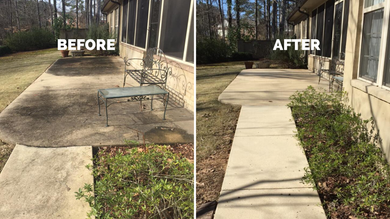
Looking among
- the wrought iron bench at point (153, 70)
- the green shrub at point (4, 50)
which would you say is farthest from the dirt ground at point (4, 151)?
the green shrub at point (4, 50)

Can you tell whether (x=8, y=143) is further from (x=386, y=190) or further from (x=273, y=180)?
(x=386, y=190)

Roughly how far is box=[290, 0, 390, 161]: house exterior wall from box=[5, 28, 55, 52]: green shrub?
Result: 12.5 m

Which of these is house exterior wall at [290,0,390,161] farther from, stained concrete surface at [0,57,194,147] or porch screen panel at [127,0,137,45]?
porch screen panel at [127,0,137,45]

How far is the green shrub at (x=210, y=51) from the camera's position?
56.4 feet

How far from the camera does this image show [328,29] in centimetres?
959

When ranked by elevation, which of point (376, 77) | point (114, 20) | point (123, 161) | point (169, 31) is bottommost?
point (123, 161)

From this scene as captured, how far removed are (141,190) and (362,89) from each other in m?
2.70

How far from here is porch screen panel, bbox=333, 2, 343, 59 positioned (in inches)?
329

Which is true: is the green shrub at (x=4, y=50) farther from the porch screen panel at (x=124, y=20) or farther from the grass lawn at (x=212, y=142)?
the grass lawn at (x=212, y=142)

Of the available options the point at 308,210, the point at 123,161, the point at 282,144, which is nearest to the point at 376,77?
the point at 282,144

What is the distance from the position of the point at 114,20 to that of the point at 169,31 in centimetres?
1078

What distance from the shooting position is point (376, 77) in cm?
362

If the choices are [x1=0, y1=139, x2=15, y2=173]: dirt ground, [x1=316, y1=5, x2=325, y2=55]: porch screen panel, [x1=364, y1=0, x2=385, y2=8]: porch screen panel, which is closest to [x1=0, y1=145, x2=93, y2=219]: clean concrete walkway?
[x1=0, y1=139, x2=15, y2=173]: dirt ground

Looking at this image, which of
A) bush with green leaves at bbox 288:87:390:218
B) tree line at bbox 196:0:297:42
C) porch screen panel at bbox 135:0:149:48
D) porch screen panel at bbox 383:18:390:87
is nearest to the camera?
bush with green leaves at bbox 288:87:390:218
